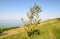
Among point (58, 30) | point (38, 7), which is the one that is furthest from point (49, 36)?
point (38, 7)

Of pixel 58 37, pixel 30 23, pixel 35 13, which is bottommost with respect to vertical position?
pixel 58 37

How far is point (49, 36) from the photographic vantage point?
44500 millimetres

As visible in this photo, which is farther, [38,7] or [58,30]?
[58,30]

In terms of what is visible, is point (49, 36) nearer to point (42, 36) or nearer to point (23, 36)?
point (42, 36)

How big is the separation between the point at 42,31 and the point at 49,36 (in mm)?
4279

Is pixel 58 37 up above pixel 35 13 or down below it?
below

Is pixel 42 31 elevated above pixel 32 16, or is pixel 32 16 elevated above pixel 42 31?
pixel 32 16

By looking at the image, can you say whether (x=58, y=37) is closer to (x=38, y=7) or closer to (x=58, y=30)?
(x=58, y=30)

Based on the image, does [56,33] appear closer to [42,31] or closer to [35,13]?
[42,31]

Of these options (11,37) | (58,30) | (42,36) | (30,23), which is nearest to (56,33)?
(58,30)

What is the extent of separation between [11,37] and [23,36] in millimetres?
3606

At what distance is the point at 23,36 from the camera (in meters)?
43.7

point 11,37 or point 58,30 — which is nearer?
point 11,37

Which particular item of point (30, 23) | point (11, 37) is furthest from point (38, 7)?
point (11, 37)
